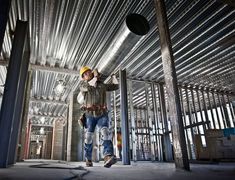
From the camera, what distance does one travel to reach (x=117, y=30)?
18.4 feet

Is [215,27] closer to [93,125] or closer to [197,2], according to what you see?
[197,2]

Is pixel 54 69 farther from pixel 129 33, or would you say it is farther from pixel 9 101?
pixel 9 101

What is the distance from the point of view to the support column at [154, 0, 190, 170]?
271cm

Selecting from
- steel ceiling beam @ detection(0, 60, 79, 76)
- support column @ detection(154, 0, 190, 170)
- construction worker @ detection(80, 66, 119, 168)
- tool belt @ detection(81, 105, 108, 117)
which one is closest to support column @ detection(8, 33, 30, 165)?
construction worker @ detection(80, 66, 119, 168)

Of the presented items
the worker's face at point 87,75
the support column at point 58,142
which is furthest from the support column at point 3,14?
the support column at point 58,142

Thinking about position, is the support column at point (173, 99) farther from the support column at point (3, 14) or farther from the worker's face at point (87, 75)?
the support column at point (3, 14)

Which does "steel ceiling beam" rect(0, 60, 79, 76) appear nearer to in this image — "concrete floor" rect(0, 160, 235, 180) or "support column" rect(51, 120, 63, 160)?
"concrete floor" rect(0, 160, 235, 180)

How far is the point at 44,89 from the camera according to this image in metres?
10.0

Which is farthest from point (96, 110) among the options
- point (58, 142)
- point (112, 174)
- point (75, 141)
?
point (58, 142)

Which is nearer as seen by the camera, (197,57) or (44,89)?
(197,57)

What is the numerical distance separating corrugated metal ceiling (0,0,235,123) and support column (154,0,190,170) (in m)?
1.75

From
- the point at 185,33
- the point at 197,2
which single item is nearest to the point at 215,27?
the point at 185,33

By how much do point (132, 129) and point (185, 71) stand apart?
354 centimetres

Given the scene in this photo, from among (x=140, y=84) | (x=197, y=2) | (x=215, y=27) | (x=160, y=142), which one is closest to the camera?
(x=197, y=2)
